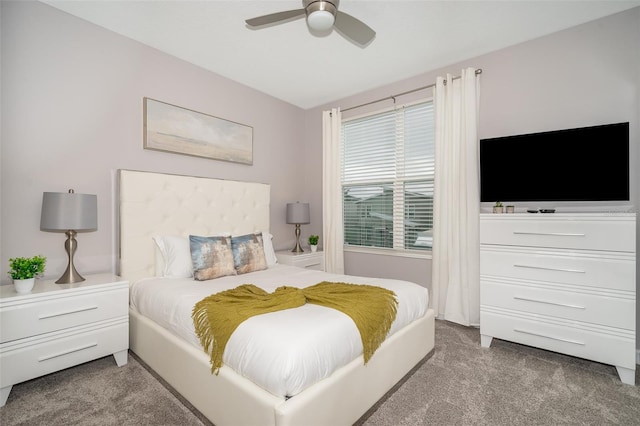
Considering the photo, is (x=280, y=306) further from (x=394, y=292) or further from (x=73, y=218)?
(x=73, y=218)

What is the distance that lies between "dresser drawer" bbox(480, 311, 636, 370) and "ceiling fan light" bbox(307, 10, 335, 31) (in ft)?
8.52

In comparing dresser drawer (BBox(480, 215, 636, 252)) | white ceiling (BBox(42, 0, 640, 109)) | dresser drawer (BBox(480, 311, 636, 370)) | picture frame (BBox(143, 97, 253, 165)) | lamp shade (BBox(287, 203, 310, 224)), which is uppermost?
white ceiling (BBox(42, 0, 640, 109))

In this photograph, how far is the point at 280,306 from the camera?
1.78m

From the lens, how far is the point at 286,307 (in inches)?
69.8

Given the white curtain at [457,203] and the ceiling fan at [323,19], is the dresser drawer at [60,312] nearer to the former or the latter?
the ceiling fan at [323,19]

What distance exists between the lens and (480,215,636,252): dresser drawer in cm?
207

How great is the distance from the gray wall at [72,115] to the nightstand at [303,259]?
1408 mm

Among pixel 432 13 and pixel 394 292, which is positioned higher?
pixel 432 13

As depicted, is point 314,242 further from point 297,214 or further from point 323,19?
point 323,19

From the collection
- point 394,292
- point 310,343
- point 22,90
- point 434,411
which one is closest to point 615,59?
point 394,292

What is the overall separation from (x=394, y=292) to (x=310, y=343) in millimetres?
951

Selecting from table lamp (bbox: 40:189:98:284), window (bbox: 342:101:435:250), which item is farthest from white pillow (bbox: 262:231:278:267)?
table lamp (bbox: 40:189:98:284)

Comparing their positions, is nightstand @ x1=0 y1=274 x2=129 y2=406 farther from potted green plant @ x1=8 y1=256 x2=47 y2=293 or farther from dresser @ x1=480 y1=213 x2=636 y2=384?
dresser @ x1=480 y1=213 x2=636 y2=384

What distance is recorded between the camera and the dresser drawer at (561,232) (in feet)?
6.81
